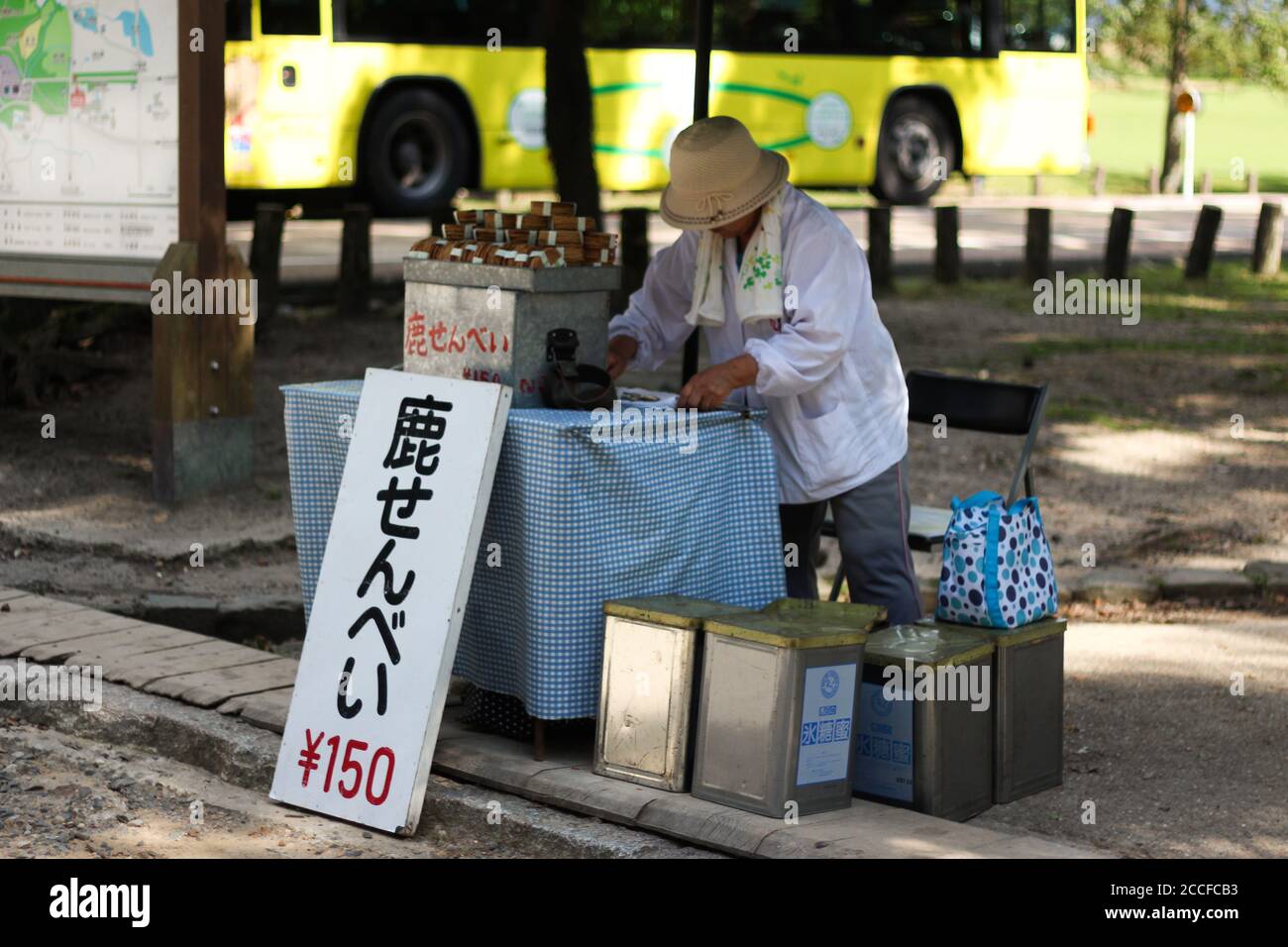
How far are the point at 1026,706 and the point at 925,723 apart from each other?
42 centimetres

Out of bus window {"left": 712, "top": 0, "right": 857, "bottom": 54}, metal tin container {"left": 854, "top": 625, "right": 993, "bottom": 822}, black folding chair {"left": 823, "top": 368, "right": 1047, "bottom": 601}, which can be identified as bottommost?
metal tin container {"left": 854, "top": 625, "right": 993, "bottom": 822}

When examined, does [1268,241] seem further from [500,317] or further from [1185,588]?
[500,317]

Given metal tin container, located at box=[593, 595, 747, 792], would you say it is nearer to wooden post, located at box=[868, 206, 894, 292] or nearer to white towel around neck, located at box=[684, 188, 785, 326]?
white towel around neck, located at box=[684, 188, 785, 326]

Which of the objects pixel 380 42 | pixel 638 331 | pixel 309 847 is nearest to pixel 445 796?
pixel 309 847

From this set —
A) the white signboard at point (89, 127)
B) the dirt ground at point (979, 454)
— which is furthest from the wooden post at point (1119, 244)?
the white signboard at point (89, 127)

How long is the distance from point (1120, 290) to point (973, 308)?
150 centimetres

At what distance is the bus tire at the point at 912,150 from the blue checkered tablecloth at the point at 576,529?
14.7m

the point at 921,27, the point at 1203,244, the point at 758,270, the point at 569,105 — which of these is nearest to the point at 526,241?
the point at 758,270

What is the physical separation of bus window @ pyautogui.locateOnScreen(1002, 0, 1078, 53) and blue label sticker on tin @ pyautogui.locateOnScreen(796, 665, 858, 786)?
15816 mm

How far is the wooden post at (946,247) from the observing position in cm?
1434

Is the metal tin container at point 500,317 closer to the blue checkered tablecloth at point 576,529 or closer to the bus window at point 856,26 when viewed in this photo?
the blue checkered tablecloth at point 576,529

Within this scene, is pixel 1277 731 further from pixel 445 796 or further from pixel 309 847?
pixel 309 847

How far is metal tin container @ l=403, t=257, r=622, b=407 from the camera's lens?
13.8 feet

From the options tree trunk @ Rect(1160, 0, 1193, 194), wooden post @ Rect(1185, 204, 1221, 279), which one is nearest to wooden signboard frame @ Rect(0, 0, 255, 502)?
wooden post @ Rect(1185, 204, 1221, 279)
